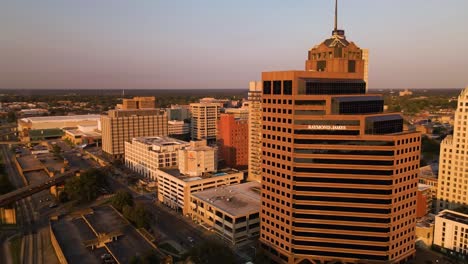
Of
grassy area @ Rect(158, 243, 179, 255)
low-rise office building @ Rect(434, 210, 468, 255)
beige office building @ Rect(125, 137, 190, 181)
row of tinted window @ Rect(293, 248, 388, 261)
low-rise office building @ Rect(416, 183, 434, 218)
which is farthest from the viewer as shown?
beige office building @ Rect(125, 137, 190, 181)

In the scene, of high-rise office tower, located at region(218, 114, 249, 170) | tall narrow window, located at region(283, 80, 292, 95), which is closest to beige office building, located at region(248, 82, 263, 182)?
high-rise office tower, located at region(218, 114, 249, 170)

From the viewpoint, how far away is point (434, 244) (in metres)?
97.5

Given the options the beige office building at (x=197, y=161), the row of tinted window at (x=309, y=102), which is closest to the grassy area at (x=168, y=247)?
the beige office building at (x=197, y=161)

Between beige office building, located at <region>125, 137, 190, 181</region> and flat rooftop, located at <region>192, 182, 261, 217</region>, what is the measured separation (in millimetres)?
44972

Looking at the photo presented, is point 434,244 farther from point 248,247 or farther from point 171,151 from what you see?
point 171,151

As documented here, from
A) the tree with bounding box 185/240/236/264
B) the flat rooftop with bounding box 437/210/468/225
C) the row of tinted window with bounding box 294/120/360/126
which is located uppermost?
the row of tinted window with bounding box 294/120/360/126

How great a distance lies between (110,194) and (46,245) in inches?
1895

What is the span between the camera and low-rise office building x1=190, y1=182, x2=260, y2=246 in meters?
101

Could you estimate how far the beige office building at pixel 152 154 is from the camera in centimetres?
16212

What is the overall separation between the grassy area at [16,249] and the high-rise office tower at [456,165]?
125 meters

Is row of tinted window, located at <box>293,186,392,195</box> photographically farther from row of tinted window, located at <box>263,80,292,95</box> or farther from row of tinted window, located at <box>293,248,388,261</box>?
row of tinted window, located at <box>263,80,292,95</box>

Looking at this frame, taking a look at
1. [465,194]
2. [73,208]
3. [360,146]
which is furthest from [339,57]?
[73,208]

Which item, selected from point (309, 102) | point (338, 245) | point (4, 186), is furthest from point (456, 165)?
point (4, 186)

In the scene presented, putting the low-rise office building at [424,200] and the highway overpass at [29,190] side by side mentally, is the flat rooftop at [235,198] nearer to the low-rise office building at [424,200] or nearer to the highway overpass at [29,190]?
the low-rise office building at [424,200]
